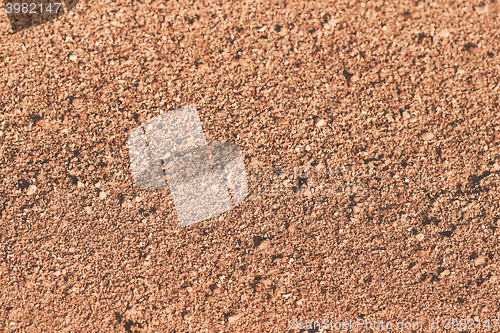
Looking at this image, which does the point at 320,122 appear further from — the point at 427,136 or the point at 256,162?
the point at 427,136

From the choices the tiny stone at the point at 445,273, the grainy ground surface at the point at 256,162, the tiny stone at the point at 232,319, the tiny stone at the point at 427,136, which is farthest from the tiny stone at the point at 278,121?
the tiny stone at the point at 445,273

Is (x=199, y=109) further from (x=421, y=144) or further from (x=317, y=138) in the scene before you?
(x=421, y=144)

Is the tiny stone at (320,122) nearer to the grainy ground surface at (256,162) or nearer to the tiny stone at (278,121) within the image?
the grainy ground surface at (256,162)

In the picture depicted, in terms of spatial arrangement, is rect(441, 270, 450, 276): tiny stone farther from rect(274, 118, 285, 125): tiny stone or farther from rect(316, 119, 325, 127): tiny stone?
rect(274, 118, 285, 125): tiny stone

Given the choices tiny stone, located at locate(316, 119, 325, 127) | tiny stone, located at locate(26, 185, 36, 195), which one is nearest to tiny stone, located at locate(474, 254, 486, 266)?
tiny stone, located at locate(316, 119, 325, 127)

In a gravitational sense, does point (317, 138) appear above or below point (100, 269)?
above

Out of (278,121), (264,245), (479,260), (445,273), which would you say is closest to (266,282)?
(264,245)

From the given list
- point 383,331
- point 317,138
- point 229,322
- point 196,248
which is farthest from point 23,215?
point 383,331

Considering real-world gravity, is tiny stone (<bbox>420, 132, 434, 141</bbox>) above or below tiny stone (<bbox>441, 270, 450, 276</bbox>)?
above
